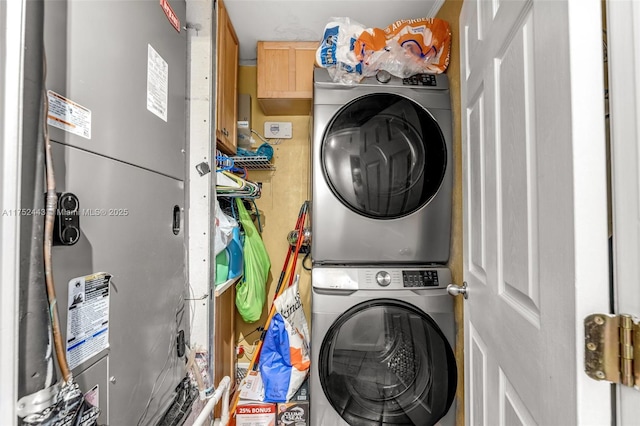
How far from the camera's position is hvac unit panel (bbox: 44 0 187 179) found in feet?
1.82

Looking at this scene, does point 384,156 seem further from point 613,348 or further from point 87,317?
point 87,317

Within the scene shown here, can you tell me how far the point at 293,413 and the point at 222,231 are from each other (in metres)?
1.17

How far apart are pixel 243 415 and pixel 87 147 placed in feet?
5.46

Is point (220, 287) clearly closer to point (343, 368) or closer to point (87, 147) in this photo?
point (343, 368)

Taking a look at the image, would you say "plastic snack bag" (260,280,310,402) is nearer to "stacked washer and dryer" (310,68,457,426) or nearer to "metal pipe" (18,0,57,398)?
"stacked washer and dryer" (310,68,457,426)

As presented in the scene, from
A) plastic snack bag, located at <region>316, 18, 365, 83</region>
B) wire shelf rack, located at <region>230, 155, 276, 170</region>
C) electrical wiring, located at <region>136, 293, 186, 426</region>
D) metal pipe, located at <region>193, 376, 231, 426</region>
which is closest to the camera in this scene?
electrical wiring, located at <region>136, 293, 186, 426</region>

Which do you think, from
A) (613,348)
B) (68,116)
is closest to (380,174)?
(613,348)

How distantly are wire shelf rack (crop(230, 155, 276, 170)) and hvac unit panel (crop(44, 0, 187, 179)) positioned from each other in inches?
26.8

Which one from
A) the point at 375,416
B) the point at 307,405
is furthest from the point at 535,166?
the point at 307,405

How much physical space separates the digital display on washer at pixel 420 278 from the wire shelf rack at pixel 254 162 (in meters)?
1.16

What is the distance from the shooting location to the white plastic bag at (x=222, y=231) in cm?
136

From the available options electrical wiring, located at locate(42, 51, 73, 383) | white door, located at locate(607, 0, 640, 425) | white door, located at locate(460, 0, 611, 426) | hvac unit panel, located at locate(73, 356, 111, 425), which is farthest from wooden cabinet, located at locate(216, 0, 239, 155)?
white door, located at locate(607, 0, 640, 425)

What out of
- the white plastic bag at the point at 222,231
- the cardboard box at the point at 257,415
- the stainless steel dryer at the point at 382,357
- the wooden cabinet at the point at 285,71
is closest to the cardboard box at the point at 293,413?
the cardboard box at the point at 257,415

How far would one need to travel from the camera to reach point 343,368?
133 centimetres
